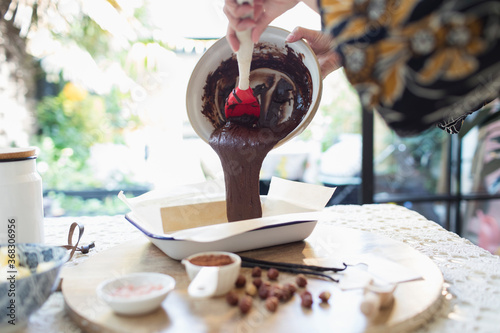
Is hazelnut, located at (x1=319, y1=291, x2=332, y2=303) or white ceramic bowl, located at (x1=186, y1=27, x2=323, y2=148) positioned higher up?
white ceramic bowl, located at (x1=186, y1=27, x2=323, y2=148)

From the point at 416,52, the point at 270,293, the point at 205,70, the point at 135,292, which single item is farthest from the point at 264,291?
the point at 205,70

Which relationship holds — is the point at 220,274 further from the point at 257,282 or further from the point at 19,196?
the point at 19,196

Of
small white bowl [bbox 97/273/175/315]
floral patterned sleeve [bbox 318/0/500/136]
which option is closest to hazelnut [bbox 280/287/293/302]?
small white bowl [bbox 97/273/175/315]

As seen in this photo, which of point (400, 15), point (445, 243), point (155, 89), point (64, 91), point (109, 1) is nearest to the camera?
point (400, 15)

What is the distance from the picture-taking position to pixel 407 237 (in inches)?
55.7

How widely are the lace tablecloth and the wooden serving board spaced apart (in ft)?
0.13

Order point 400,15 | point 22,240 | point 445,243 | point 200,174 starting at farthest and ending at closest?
point 200,174 → point 445,243 → point 22,240 → point 400,15

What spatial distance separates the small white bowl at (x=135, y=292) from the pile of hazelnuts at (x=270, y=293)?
0.46 feet

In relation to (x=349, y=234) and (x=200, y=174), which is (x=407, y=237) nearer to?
(x=349, y=234)

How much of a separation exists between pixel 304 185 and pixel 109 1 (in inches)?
122

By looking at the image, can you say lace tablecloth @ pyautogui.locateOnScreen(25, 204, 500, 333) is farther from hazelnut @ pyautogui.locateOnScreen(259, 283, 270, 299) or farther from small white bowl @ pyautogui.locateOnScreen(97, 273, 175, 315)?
hazelnut @ pyautogui.locateOnScreen(259, 283, 270, 299)

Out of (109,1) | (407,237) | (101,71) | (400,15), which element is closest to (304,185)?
(407,237)

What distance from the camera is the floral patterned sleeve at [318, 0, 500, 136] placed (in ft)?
2.32

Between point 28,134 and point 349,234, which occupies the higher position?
point 28,134
